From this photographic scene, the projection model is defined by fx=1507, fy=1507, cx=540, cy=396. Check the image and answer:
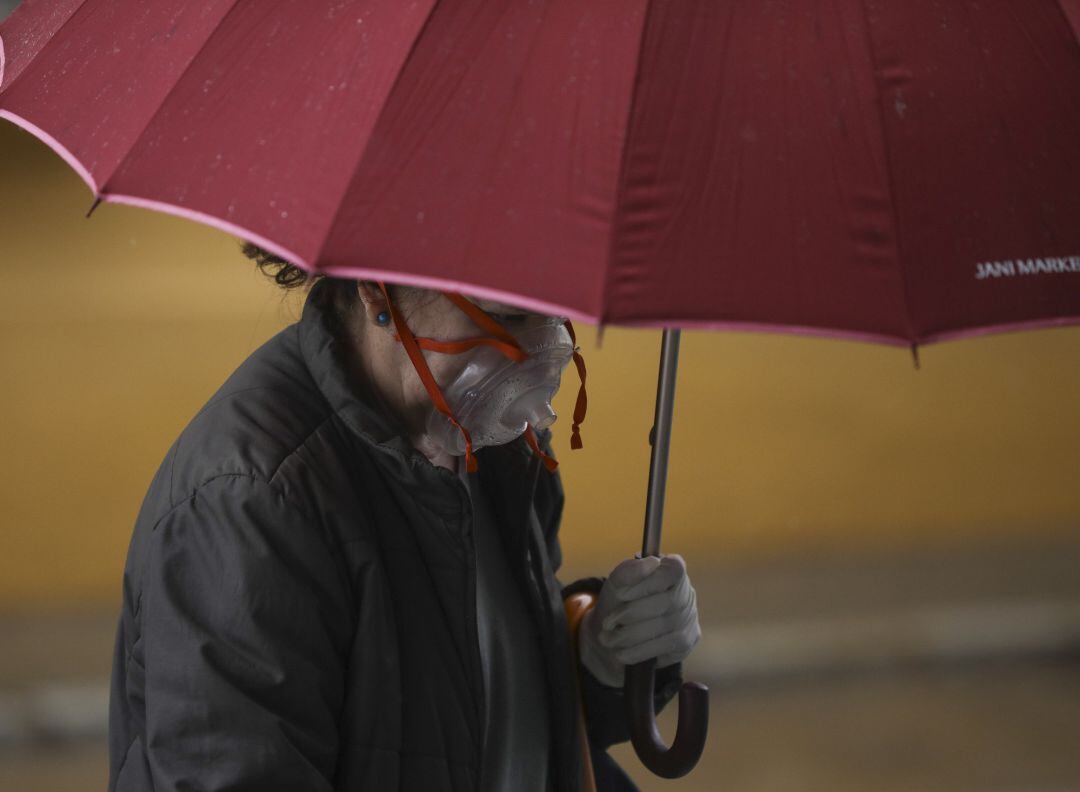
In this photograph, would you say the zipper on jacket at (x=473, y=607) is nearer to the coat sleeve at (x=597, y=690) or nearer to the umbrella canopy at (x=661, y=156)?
the coat sleeve at (x=597, y=690)

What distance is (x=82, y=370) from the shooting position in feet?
15.2

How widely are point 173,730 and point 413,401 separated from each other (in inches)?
16.8

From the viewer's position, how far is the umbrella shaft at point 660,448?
1604 millimetres

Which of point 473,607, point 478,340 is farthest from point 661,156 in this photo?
point 473,607

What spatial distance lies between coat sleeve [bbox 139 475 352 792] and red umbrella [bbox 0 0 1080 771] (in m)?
0.33

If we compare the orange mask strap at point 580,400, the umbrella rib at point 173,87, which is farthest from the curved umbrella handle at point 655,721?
the umbrella rib at point 173,87

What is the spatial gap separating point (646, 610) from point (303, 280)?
536mm

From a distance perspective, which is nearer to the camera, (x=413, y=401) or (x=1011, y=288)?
(x=1011, y=288)

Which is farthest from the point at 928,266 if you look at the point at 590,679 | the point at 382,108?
the point at 590,679

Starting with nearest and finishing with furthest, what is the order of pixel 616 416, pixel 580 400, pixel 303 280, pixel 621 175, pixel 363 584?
1. pixel 621 175
2. pixel 363 584
3. pixel 303 280
4. pixel 580 400
5. pixel 616 416

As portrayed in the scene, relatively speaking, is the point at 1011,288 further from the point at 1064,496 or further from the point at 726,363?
the point at 1064,496

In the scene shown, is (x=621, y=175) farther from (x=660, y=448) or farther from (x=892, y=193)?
(x=660, y=448)

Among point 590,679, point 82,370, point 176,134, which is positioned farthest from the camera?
point 82,370

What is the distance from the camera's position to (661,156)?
44.5 inches
